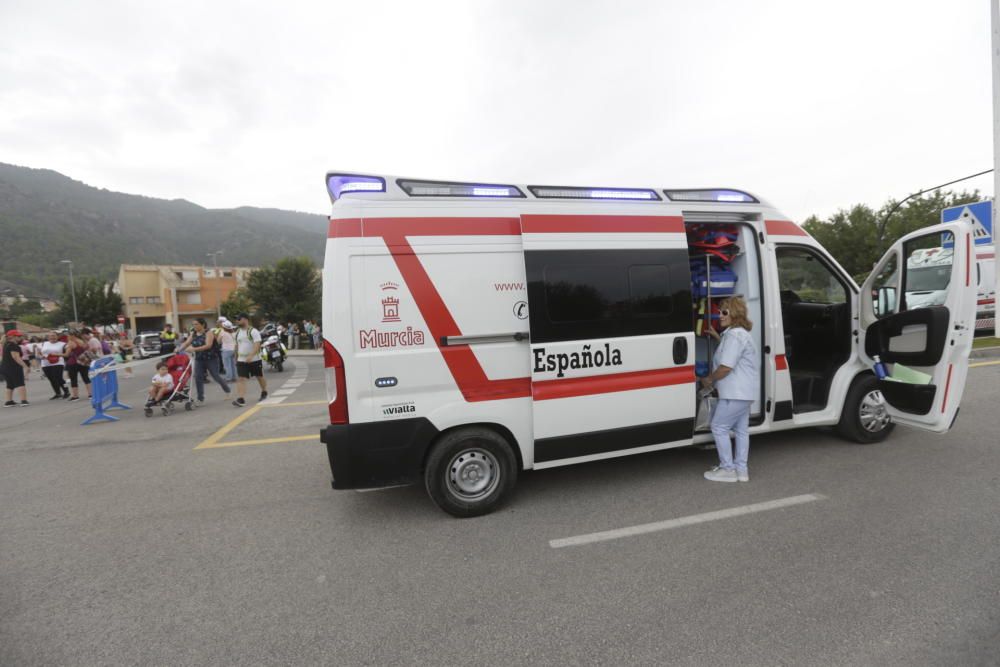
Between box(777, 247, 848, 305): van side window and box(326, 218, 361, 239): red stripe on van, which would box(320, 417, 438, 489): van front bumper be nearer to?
box(326, 218, 361, 239): red stripe on van

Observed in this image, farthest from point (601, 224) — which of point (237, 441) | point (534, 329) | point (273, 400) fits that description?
point (273, 400)

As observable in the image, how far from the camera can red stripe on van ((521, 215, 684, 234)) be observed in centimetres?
369

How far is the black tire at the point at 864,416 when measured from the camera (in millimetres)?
→ 4891

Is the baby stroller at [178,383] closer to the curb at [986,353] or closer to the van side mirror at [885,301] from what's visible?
the van side mirror at [885,301]

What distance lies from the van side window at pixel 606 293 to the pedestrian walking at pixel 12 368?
13.0 meters

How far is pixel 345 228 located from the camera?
3.35 metres

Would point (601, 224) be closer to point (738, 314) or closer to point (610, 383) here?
point (610, 383)

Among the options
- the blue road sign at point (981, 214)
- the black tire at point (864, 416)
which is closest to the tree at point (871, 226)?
the blue road sign at point (981, 214)

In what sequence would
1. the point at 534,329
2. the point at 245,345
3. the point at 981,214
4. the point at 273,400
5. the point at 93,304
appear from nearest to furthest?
the point at 534,329 < the point at 245,345 < the point at 273,400 < the point at 981,214 < the point at 93,304

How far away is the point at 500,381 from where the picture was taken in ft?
12.0

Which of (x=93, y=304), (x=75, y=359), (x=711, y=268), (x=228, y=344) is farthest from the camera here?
(x=93, y=304)

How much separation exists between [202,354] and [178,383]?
124 centimetres

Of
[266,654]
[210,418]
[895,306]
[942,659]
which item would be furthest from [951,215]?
[210,418]

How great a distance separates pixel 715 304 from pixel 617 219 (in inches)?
70.2
